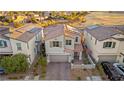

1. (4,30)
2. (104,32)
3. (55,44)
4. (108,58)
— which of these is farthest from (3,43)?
(108,58)

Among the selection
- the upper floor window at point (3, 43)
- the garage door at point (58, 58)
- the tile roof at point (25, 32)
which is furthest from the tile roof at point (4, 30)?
the garage door at point (58, 58)

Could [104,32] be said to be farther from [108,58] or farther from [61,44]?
[61,44]

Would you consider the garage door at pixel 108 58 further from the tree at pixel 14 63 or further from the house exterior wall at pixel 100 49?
the tree at pixel 14 63

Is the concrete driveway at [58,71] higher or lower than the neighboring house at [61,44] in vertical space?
lower

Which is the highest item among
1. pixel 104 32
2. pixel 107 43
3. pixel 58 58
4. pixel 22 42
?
pixel 104 32

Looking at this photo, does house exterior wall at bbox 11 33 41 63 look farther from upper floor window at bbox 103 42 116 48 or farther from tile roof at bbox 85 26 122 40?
upper floor window at bbox 103 42 116 48

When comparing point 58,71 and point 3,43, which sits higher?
point 3,43
